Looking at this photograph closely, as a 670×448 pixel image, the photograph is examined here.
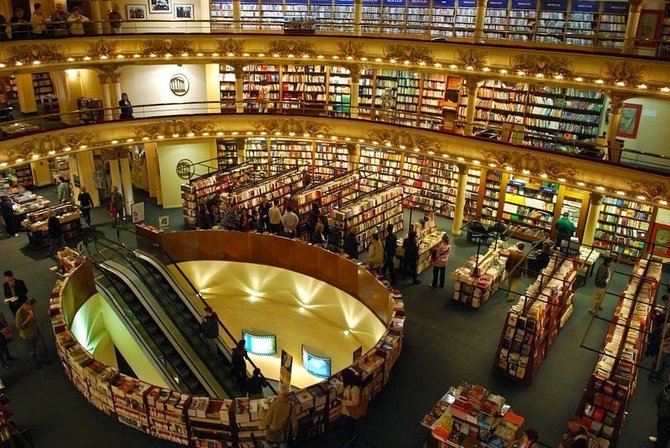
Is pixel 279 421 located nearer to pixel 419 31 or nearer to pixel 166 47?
pixel 166 47

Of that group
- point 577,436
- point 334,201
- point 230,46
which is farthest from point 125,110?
point 577,436

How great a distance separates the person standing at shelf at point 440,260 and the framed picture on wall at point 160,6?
13.6m

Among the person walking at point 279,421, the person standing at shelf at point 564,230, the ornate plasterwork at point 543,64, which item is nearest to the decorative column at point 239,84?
the ornate plasterwork at point 543,64

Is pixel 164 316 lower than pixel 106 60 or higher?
lower

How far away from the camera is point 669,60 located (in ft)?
43.9

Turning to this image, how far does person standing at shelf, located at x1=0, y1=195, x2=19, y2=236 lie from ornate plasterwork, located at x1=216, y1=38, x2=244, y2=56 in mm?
8569

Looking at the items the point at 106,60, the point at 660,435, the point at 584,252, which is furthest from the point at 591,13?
the point at 106,60

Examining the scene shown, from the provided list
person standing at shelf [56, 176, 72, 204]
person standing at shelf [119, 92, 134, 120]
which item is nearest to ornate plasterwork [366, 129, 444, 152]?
person standing at shelf [119, 92, 134, 120]

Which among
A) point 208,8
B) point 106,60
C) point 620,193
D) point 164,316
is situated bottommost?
point 164,316

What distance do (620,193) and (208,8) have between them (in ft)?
52.6

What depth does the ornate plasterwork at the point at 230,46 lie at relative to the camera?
19.3m

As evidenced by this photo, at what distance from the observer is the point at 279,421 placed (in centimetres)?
884

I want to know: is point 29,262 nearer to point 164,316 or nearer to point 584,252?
point 164,316

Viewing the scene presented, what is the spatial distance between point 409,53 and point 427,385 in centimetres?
1083
